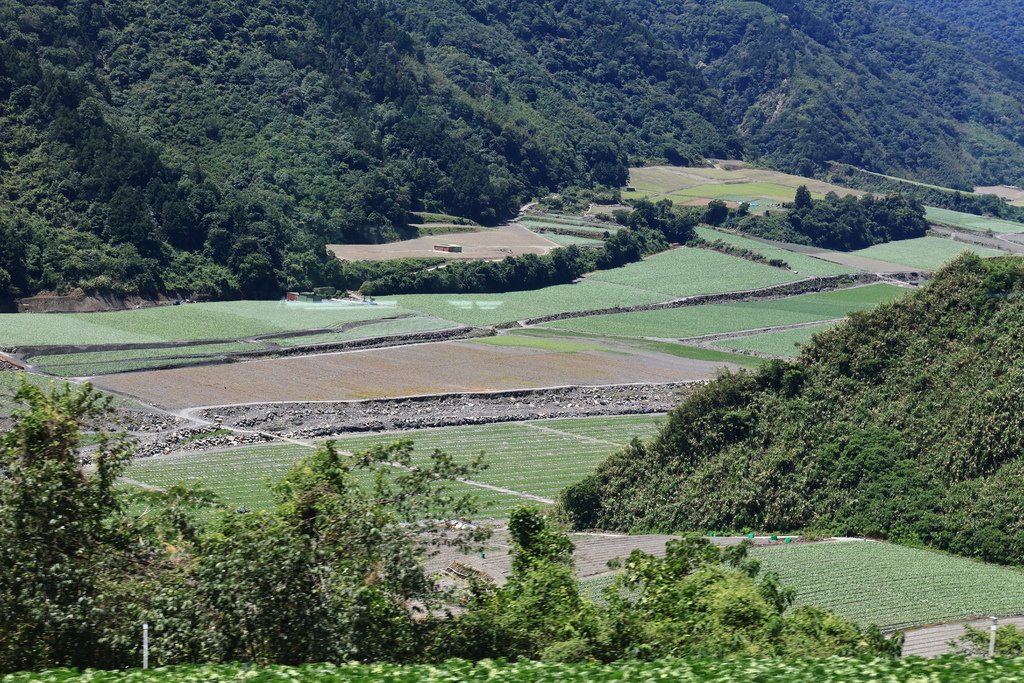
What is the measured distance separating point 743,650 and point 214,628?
884 centimetres

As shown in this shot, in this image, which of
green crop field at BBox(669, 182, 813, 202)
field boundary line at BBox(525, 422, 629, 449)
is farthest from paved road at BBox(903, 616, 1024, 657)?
green crop field at BBox(669, 182, 813, 202)

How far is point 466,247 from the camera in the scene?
118 meters

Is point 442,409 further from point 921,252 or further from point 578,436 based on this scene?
point 921,252

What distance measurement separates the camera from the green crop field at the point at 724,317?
323 feet

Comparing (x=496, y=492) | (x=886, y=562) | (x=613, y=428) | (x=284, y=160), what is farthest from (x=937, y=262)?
(x=886, y=562)

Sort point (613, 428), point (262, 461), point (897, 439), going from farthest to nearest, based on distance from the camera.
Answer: point (613, 428) → point (262, 461) → point (897, 439)

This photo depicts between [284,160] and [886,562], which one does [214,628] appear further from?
[284,160]

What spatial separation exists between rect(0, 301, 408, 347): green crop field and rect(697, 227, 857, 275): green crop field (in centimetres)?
4416

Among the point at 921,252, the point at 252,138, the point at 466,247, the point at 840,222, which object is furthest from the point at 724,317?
the point at 840,222

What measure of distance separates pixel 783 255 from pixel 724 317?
92.5 feet

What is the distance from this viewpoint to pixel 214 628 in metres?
24.4

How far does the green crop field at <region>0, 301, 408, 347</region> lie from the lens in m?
80.9

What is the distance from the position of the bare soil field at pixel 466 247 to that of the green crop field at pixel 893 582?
70.6 metres

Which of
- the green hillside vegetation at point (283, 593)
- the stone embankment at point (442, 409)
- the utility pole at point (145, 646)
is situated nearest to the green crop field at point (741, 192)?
the stone embankment at point (442, 409)
